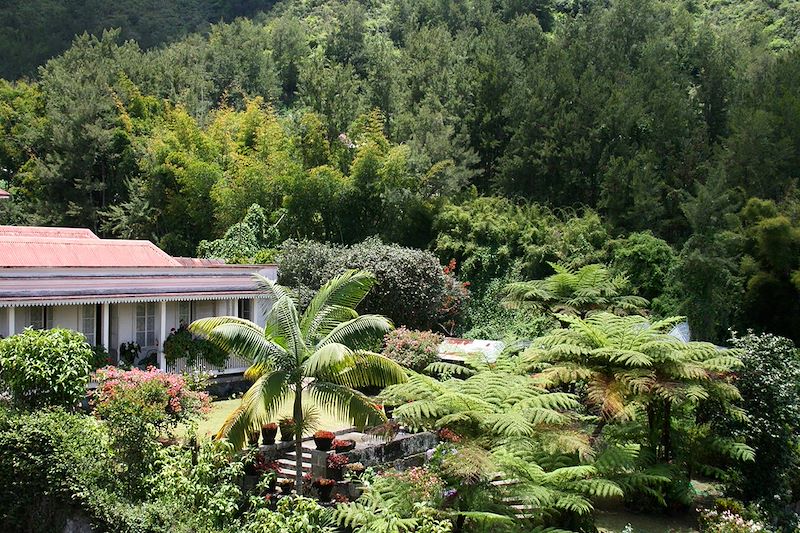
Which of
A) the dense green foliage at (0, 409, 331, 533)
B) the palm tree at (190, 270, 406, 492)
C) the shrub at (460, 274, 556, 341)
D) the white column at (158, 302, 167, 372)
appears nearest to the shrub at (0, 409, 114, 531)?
the dense green foliage at (0, 409, 331, 533)

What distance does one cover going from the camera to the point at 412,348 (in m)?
21.7

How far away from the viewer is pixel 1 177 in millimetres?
39188

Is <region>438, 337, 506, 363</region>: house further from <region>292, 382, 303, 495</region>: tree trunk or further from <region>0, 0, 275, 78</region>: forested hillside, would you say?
<region>0, 0, 275, 78</region>: forested hillside

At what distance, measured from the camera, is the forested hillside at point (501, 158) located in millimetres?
25016

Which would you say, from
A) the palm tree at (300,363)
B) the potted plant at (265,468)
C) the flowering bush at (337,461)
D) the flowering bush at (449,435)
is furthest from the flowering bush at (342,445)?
the flowering bush at (449,435)

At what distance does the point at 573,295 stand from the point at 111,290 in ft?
36.9

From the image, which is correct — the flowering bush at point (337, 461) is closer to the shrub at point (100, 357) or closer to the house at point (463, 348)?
the shrub at point (100, 357)

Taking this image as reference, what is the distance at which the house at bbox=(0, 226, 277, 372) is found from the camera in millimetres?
18906

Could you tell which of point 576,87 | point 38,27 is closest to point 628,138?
point 576,87

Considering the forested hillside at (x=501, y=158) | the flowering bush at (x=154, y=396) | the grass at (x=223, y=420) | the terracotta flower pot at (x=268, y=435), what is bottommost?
the grass at (x=223, y=420)

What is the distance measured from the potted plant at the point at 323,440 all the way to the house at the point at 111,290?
641 cm

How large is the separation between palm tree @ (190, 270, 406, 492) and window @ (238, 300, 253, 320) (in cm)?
969

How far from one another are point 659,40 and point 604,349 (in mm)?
21349

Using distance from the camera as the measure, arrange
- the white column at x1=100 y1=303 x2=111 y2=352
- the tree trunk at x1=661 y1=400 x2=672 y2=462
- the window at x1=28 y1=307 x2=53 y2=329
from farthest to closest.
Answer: the white column at x1=100 y1=303 x2=111 y2=352 < the window at x1=28 y1=307 x2=53 y2=329 < the tree trunk at x1=661 y1=400 x2=672 y2=462
